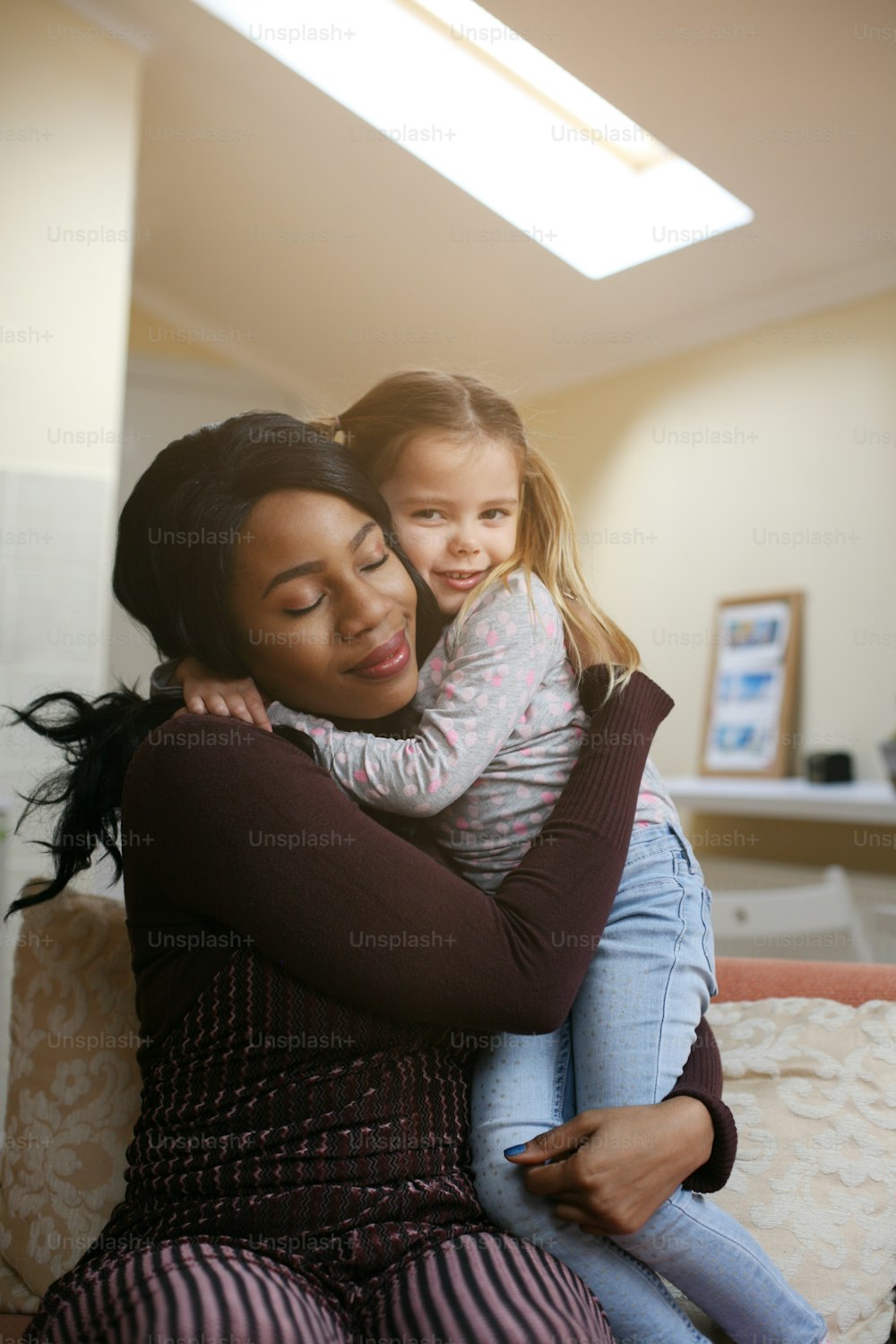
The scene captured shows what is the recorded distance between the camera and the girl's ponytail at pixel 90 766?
43.9 inches

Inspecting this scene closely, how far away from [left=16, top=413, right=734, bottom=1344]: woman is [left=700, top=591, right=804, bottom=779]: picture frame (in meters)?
3.12

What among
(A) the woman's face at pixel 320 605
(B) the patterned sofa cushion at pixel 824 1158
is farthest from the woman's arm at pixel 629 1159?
(A) the woman's face at pixel 320 605

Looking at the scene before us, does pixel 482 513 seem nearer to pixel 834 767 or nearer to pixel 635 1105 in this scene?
pixel 635 1105

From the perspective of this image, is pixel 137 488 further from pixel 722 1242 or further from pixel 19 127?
pixel 19 127

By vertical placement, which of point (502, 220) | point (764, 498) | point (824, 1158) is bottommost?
point (824, 1158)

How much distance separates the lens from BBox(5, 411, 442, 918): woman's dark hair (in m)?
1.11

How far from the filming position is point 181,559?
3.67ft

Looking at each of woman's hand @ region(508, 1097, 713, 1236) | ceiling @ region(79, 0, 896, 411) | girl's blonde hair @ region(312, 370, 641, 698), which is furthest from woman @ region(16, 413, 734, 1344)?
ceiling @ region(79, 0, 896, 411)

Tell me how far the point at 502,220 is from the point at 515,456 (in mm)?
2808

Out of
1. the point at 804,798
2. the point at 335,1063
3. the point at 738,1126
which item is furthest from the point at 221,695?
the point at 804,798

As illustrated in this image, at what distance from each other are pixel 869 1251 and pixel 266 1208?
680 mm

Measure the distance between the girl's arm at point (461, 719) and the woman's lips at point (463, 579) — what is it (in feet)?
0.10

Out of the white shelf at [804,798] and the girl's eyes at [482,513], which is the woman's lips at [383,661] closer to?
the girl's eyes at [482,513]

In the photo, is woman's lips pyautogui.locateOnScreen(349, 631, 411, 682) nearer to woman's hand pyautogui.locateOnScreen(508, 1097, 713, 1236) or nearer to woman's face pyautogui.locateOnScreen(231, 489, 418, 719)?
woman's face pyautogui.locateOnScreen(231, 489, 418, 719)
